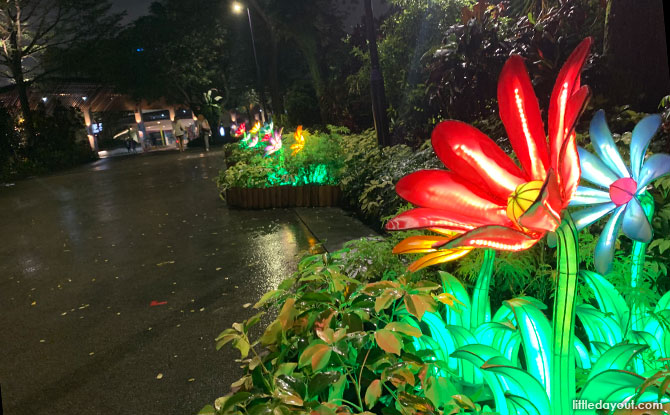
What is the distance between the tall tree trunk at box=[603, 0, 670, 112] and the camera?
5.98 meters

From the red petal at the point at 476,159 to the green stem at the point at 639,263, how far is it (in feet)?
1.35

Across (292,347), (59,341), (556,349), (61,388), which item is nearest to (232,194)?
(59,341)

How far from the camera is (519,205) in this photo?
50.8 inches

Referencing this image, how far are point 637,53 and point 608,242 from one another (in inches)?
237

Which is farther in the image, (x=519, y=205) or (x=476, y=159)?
(x=476, y=159)

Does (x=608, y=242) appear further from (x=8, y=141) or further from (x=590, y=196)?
(x=8, y=141)

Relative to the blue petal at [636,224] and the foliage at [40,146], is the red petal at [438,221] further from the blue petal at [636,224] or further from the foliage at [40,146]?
the foliage at [40,146]

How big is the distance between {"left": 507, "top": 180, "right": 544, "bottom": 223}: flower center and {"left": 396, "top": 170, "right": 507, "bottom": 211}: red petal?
0.29 ft

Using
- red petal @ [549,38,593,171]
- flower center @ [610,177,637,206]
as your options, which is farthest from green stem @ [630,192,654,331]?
red petal @ [549,38,593,171]

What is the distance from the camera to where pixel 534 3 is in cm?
977

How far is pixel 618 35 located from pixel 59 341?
23.6ft

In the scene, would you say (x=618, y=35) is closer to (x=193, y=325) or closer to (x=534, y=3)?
(x=534, y=3)

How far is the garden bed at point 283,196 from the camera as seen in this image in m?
9.44

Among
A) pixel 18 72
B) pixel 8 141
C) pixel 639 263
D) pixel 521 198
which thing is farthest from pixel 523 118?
pixel 18 72
